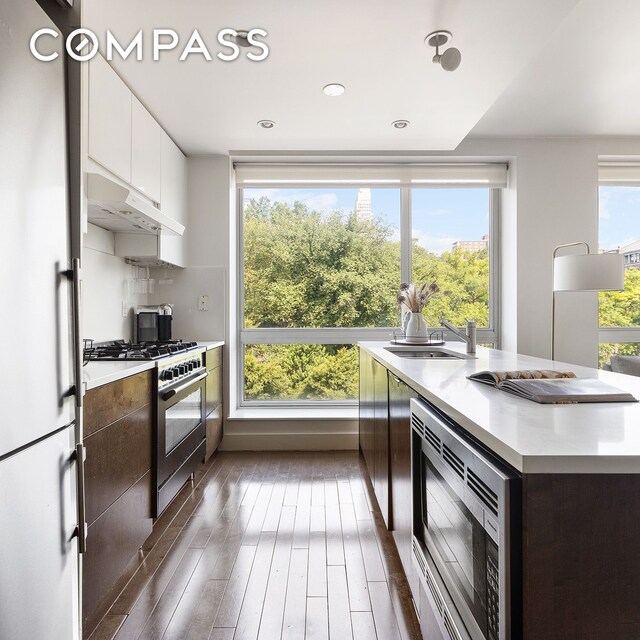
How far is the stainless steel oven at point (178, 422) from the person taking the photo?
2.24 meters

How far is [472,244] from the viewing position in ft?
13.4

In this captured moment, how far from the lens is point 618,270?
299cm

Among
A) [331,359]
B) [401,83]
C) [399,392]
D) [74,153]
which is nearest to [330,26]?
[401,83]

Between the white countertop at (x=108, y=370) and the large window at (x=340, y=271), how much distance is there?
1.96m

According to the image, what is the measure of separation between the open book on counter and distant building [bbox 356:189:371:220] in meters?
2.86

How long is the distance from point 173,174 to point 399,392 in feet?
8.20

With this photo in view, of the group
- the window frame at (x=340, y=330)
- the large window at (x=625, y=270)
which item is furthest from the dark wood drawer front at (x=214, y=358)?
the large window at (x=625, y=270)

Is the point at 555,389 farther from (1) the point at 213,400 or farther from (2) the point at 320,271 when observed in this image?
(2) the point at 320,271

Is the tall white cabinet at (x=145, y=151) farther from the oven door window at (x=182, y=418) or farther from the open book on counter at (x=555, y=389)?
the open book on counter at (x=555, y=389)

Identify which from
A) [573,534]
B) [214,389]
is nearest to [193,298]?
[214,389]

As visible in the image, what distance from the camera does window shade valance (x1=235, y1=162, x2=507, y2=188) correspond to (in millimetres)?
3881

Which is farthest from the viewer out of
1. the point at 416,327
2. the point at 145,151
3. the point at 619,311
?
the point at 619,311

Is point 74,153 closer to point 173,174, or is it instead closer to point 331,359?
point 173,174

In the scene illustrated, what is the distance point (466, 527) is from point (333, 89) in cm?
242
